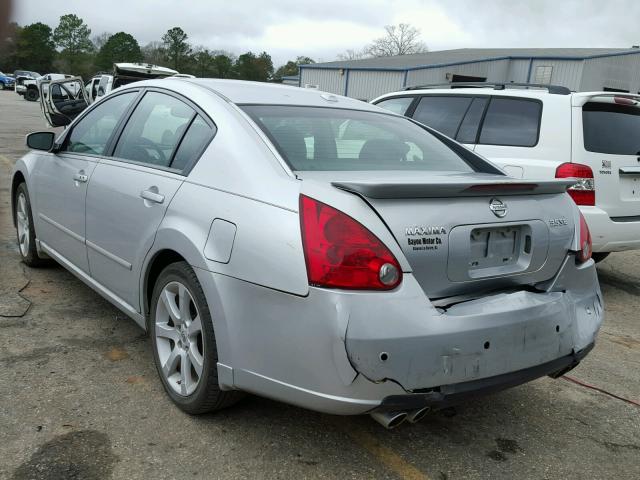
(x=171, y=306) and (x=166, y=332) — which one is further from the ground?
(x=171, y=306)

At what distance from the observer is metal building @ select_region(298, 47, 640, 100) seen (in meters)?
28.6

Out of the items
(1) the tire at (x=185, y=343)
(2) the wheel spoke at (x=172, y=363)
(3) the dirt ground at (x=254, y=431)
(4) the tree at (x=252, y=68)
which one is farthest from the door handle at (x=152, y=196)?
(4) the tree at (x=252, y=68)

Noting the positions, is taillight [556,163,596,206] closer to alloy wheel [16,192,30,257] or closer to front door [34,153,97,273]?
front door [34,153,97,273]

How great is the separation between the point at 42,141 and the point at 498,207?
343 cm

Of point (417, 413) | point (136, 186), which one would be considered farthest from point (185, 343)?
point (417, 413)

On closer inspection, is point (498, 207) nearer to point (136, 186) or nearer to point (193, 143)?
point (193, 143)

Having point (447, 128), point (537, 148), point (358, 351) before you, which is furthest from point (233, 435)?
point (447, 128)

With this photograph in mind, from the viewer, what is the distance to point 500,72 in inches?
1223

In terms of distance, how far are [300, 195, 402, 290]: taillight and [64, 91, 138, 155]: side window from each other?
2075mm

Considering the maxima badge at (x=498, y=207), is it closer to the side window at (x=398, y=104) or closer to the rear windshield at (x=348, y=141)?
the rear windshield at (x=348, y=141)

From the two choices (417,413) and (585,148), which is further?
(585,148)

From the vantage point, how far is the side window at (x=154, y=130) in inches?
127

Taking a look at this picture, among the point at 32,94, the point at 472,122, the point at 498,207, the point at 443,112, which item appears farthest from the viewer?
the point at 32,94

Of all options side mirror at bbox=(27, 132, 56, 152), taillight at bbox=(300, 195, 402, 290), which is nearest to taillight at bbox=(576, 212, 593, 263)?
taillight at bbox=(300, 195, 402, 290)
